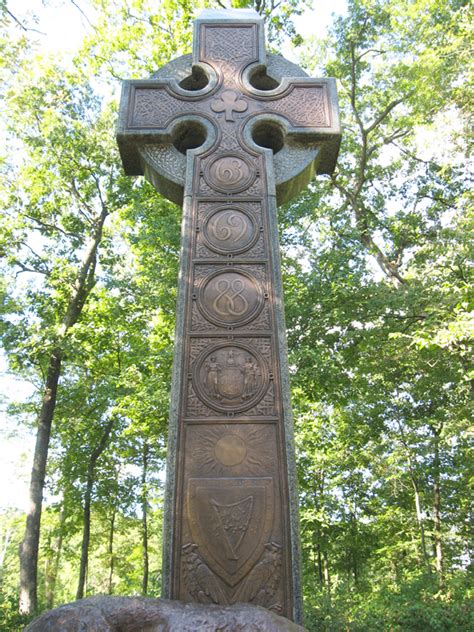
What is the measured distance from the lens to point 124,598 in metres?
2.01

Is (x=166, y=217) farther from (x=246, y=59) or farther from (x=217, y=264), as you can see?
(x=217, y=264)

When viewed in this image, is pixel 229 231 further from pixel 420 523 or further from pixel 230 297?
pixel 420 523

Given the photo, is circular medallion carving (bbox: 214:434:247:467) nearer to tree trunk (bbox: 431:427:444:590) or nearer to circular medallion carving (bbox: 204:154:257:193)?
circular medallion carving (bbox: 204:154:257:193)

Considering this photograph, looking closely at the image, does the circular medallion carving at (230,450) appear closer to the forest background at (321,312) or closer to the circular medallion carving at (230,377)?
the circular medallion carving at (230,377)

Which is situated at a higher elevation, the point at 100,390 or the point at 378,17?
the point at 378,17

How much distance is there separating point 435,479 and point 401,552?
3231 mm

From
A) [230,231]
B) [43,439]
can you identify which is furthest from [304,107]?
[43,439]

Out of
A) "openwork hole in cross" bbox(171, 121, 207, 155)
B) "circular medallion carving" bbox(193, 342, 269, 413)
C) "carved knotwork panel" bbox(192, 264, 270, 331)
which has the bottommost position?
"circular medallion carving" bbox(193, 342, 269, 413)

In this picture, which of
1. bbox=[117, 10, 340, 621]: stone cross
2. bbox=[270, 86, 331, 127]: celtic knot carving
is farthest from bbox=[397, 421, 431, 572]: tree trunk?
bbox=[270, 86, 331, 127]: celtic knot carving

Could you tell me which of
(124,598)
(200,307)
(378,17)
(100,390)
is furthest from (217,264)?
(378,17)

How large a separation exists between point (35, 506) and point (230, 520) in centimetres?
1090

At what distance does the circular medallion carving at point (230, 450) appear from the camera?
315 centimetres

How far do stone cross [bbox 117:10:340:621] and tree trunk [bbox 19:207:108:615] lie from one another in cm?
922

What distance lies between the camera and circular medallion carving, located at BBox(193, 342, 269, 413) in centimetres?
337
